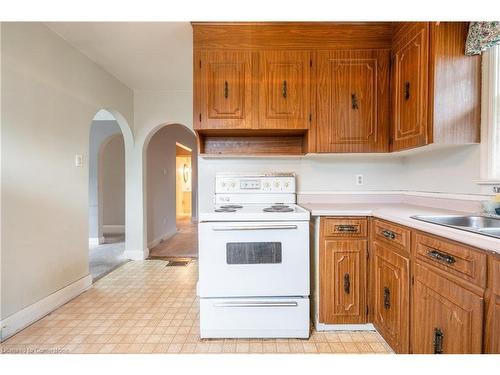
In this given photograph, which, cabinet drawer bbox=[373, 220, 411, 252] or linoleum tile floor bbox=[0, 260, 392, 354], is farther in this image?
linoleum tile floor bbox=[0, 260, 392, 354]

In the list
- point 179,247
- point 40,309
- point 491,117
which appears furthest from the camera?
point 179,247

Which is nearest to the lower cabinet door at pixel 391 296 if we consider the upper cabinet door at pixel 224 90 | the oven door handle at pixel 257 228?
the oven door handle at pixel 257 228

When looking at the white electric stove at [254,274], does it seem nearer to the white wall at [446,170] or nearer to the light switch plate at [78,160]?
the white wall at [446,170]

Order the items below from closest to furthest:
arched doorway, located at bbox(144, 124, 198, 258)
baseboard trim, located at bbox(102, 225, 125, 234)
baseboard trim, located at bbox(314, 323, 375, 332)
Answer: baseboard trim, located at bbox(314, 323, 375, 332) < arched doorway, located at bbox(144, 124, 198, 258) < baseboard trim, located at bbox(102, 225, 125, 234)

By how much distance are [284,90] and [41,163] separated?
6.62 feet

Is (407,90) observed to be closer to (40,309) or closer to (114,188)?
(40,309)

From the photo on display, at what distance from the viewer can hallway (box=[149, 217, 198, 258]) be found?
13.0ft

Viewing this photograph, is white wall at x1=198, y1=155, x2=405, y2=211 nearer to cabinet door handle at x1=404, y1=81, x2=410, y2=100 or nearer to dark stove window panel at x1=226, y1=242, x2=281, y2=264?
cabinet door handle at x1=404, y1=81, x2=410, y2=100

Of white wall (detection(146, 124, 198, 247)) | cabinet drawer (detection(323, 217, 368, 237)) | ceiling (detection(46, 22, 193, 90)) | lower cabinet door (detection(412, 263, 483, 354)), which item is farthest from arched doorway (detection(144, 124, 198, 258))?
lower cabinet door (detection(412, 263, 483, 354))

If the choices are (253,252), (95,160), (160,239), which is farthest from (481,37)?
(95,160)

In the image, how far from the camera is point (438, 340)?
1.18 metres

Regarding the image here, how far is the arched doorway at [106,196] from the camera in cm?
386

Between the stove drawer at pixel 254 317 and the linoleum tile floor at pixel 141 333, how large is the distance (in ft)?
0.18

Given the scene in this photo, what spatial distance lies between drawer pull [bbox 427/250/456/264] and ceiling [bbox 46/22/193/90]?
2.27 metres
